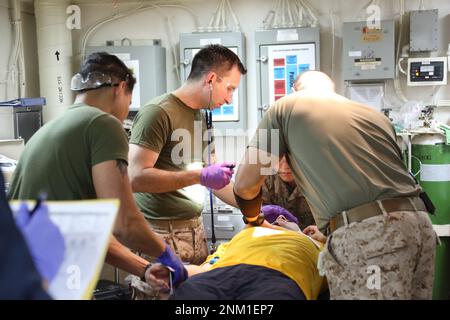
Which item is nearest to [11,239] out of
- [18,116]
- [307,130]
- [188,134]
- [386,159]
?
[307,130]

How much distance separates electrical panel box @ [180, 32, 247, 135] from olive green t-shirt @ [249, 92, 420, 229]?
2017 mm

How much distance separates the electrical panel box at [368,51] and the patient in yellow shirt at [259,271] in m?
1.57

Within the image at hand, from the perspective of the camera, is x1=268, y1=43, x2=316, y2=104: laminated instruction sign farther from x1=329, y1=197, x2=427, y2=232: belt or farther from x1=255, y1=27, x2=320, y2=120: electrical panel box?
x1=329, y1=197, x2=427, y2=232: belt

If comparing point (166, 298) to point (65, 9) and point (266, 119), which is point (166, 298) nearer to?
point (266, 119)

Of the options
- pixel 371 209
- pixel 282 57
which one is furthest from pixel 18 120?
pixel 371 209

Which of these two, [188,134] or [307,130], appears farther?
[188,134]

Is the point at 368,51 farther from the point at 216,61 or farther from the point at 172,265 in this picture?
the point at 172,265

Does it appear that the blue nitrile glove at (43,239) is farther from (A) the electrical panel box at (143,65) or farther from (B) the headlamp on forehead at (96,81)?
(A) the electrical panel box at (143,65)

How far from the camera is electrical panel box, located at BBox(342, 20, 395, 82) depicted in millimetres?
3418

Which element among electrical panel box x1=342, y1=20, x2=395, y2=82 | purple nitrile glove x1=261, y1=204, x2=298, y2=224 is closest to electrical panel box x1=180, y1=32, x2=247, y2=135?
electrical panel box x1=342, y1=20, x2=395, y2=82

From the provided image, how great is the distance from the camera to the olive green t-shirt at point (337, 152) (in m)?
1.47

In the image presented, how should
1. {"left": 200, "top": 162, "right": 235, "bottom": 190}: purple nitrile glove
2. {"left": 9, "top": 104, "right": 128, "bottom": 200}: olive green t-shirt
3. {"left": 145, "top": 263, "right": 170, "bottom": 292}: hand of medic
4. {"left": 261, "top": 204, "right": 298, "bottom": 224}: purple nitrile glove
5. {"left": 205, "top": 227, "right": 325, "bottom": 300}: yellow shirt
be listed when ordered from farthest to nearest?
1. {"left": 261, "top": 204, "right": 298, "bottom": 224}: purple nitrile glove
2. {"left": 200, "top": 162, "right": 235, "bottom": 190}: purple nitrile glove
3. {"left": 205, "top": 227, "right": 325, "bottom": 300}: yellow shirt
4. {"left": 145, "top": 263, "right": 170, "bottom": 292}: hand of medic
5. {"left": 9, "top": 104, "right": 128, "bottom": 200}: olive green t-shirt
